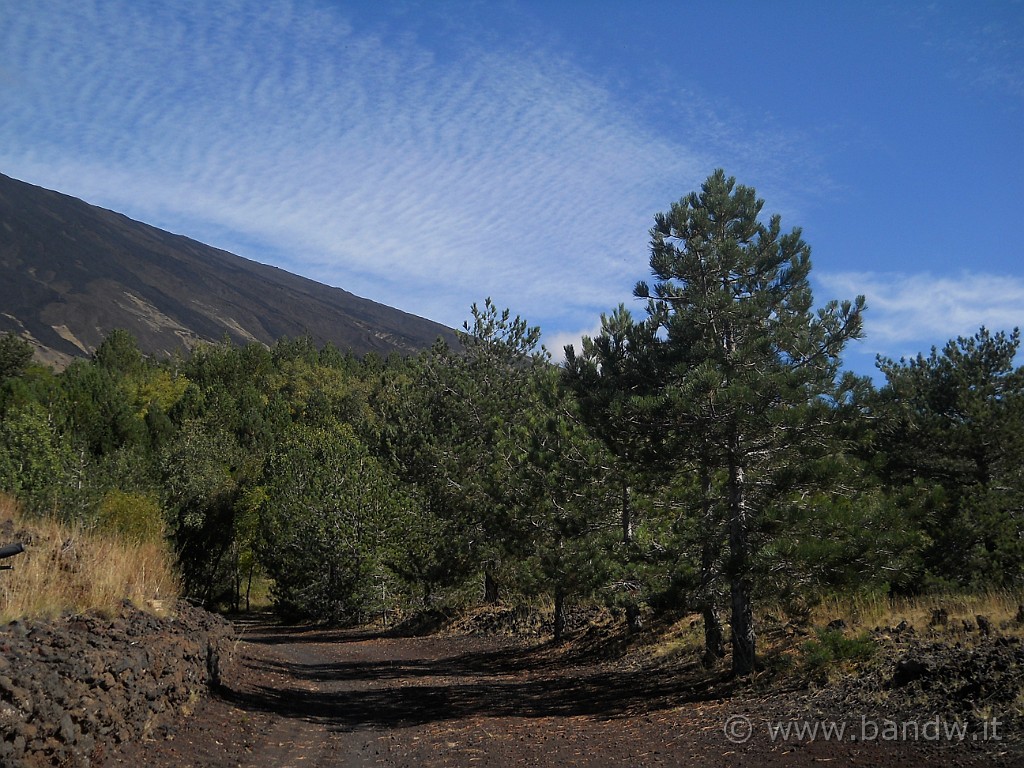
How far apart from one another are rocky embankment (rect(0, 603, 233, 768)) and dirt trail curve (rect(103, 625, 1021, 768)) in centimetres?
32

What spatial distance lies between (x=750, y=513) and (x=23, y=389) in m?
45.7

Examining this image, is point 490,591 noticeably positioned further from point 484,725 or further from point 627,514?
point 484,725

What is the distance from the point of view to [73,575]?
1041cm

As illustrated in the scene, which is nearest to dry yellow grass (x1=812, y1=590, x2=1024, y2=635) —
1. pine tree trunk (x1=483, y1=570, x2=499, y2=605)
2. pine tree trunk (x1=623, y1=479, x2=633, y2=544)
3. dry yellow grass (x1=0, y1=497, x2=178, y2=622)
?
pine tree trunk (x1=623, y1=479, x2=633, y2=544)

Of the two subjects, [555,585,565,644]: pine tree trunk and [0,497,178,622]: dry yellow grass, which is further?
[555,585,565,644]: pine tree trunk

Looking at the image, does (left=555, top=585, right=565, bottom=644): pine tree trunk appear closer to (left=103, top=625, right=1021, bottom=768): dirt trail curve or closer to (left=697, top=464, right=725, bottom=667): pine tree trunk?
(left=103, top=625, right=1021, bottom=768): dirt trail curve

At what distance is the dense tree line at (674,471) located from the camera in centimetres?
1120

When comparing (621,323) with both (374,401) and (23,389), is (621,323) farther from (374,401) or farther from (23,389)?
(374,401)

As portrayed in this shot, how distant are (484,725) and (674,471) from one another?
4692 mm

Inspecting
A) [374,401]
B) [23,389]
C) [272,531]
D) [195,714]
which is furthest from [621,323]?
[374,401]

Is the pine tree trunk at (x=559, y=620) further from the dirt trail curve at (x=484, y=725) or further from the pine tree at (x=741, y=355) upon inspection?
the pine tree at (x=741, y=355)

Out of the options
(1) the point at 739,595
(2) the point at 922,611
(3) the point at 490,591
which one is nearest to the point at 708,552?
(1) the point at 739,595

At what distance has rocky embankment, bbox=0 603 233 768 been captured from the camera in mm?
6469

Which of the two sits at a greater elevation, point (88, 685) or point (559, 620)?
point (88, 685)
